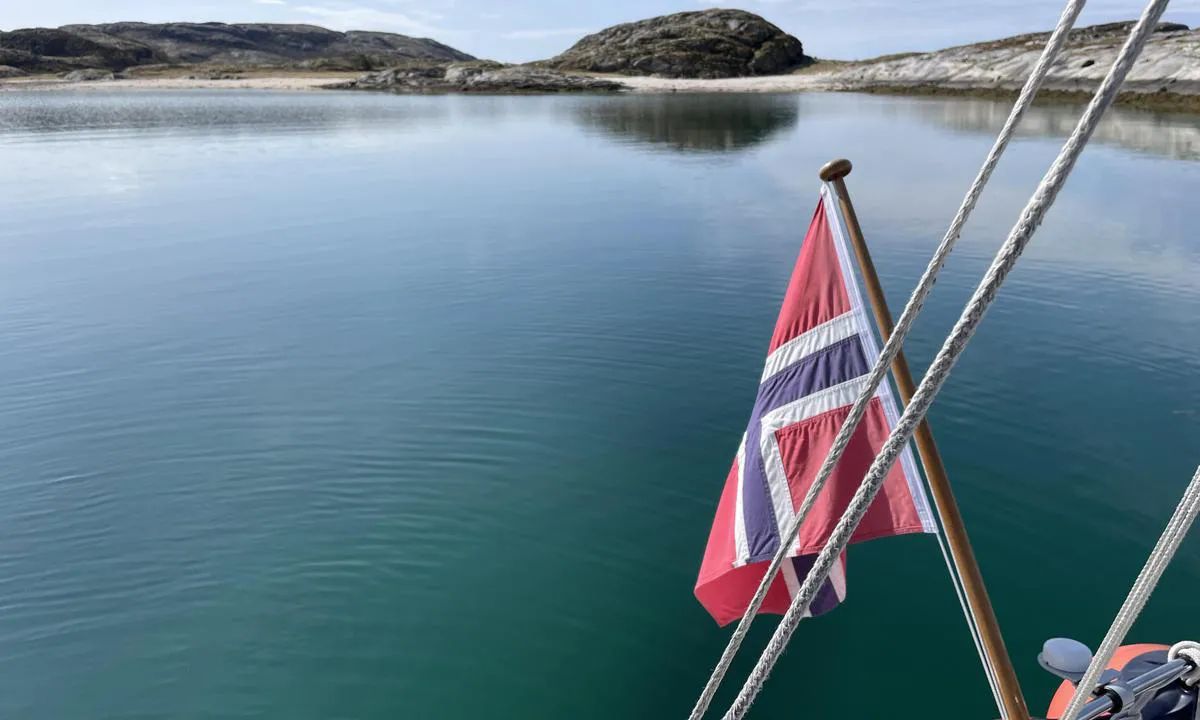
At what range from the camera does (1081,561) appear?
11.0m

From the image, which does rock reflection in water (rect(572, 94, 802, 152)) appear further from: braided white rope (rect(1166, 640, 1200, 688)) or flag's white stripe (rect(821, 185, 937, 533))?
braided white rope (rect(1166, 640, 1200, 688))

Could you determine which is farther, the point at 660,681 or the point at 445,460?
the point at 445,460

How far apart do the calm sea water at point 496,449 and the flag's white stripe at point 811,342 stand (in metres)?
4.43

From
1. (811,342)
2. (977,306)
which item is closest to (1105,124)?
(811,342)

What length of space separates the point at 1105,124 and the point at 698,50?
382 feet

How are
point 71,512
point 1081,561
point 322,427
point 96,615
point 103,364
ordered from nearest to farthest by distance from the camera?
point 96,615 → point 1081,561 → point 71,512 → point 322,427 → point 103,364

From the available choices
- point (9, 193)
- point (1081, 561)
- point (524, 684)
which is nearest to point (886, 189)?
point (1081, 561)

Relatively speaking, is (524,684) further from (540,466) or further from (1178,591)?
(1178,591)

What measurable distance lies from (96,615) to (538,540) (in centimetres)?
621

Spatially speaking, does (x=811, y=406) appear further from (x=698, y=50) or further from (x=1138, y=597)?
(x=698, y=50)

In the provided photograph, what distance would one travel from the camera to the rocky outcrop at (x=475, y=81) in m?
133

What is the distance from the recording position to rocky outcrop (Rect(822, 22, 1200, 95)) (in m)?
69.8

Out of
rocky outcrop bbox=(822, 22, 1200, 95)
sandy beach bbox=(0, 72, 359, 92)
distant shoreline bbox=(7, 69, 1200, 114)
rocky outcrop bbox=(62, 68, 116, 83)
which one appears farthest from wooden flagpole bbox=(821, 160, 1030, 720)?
rocky outcrop bbox=(62, 68, 116, 83)

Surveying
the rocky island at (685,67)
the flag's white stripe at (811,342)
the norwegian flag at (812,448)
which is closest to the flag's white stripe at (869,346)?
the norwegian flag at (812,448)
